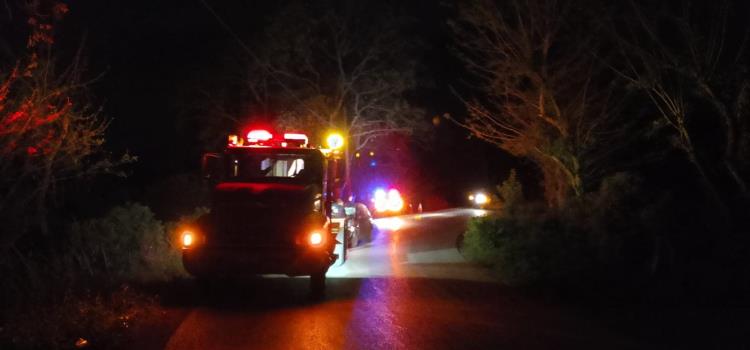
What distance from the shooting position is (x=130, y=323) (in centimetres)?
961

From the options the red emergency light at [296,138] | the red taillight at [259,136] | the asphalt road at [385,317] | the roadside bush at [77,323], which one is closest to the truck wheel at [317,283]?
the asphalt road at [385,317]

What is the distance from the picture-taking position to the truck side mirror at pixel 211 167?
13.3 metres

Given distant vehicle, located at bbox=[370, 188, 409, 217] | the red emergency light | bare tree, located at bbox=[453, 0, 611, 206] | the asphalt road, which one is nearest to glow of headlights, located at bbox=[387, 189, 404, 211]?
distant vehicle, located at bbox=[370, 188, 409, 217]

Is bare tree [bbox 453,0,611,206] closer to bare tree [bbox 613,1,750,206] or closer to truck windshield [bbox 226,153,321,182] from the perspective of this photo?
bare tree [bbox 613,1,750,206]

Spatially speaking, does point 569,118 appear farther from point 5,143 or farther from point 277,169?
point 5,143

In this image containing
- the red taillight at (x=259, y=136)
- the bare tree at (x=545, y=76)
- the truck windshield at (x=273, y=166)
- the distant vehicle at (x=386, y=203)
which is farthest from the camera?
the distant vehicle at (x=386, y=203)

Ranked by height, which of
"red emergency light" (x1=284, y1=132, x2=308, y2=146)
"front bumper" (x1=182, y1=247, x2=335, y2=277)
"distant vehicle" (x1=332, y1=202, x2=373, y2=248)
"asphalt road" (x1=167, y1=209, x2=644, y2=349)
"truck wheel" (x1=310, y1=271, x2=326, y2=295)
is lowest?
"asphalt road" (x1=167, y1=209, x2=644, y2=349)

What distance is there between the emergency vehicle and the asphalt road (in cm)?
57

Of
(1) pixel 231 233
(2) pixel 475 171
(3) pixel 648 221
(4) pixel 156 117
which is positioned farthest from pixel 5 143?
(2) pixel 475 171

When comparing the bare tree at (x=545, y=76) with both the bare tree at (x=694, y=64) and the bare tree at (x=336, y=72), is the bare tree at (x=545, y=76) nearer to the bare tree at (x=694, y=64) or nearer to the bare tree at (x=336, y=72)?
the bare tree at (x=694, y=64)

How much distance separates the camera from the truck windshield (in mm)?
13664

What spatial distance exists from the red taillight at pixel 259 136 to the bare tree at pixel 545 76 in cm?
735

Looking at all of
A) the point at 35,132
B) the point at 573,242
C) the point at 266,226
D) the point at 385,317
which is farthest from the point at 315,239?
the point at 573,242

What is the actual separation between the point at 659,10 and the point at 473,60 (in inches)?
268
